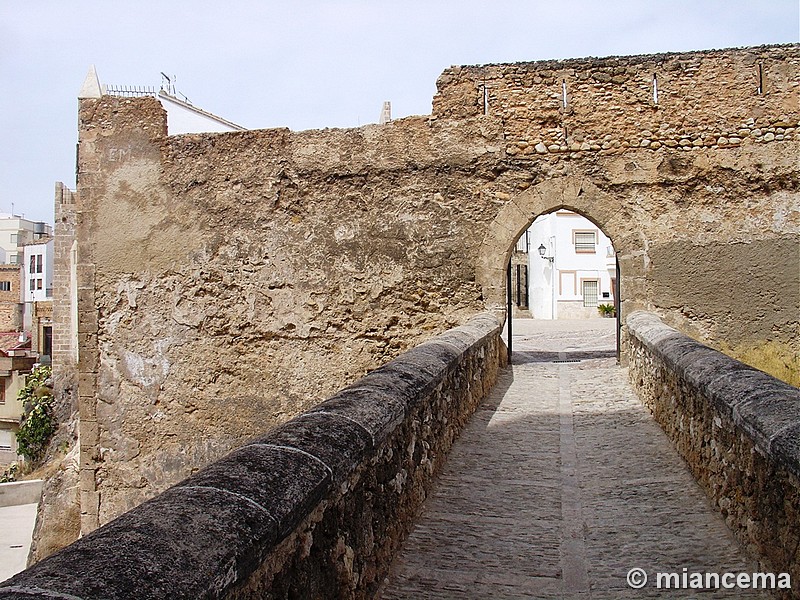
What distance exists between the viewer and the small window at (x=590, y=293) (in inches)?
1203

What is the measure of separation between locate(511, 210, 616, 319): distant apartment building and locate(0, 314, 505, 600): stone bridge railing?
26.7 metres

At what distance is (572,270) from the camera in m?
30.8

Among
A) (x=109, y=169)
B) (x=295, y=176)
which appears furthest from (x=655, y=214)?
(x=109, y=169)

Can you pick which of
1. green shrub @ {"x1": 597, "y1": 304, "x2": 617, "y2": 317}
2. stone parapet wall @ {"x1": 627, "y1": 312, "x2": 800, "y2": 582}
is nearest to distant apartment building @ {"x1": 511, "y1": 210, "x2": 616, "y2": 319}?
green shrub @ {"x1": 597, "y1": 304, "x2": 617, "y2": 317}

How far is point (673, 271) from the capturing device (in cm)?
912

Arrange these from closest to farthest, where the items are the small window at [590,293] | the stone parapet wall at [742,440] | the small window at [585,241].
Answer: the stone parapet wall at [742,440]
the small window at [590,293]
the small window at [585,241]

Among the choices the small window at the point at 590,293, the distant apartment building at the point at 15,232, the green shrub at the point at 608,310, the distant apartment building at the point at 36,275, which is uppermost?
the distant apartment building at the point at 15,232

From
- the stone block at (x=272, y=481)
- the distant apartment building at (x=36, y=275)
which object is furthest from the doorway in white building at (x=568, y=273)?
the distant apartment building at (x=36, y=275)

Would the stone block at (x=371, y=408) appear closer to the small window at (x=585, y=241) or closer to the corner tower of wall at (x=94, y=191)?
the corner tower of wall at (x=94, y=191)

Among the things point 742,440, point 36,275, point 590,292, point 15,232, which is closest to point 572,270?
point 590,292

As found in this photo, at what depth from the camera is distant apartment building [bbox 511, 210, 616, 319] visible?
99.8 ft

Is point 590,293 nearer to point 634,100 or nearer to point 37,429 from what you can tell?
point 37,429

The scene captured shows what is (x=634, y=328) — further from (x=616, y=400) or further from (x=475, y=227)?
(x=475, y=227)

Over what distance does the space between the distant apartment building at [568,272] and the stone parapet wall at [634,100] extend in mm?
20847
